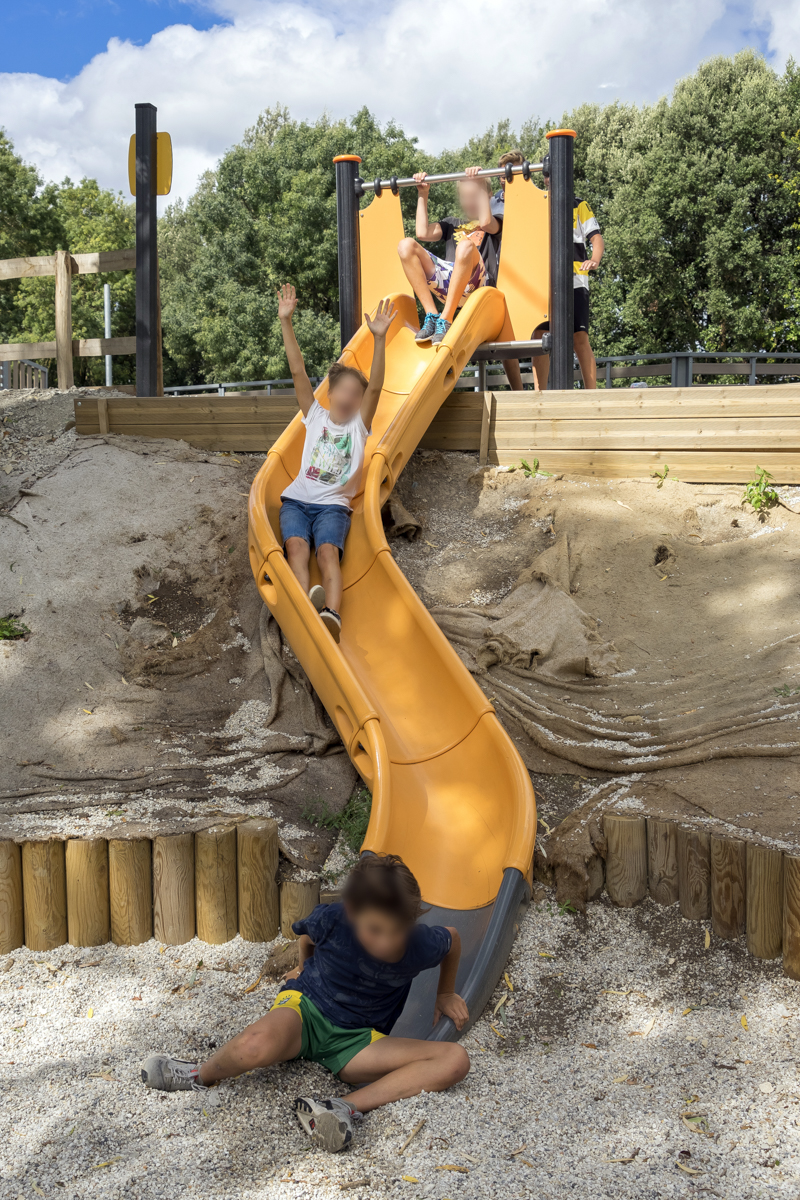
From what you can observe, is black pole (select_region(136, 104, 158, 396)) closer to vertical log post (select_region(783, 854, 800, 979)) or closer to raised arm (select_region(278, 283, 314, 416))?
raised arm (select_region(278, 283, 314, 416))

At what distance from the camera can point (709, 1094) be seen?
210 centimetres

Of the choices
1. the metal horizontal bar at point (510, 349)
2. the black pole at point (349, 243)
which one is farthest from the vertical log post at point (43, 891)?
the black pole at point (349, 243)

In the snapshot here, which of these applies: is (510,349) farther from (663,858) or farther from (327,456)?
(663,858)

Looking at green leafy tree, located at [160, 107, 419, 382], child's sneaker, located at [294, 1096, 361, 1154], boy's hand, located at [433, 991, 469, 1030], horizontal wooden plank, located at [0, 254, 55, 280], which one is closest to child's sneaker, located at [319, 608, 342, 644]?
boy's hand, located at [433, 991, 469, 1030]

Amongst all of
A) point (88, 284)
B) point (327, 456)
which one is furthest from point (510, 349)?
point (88, 284)

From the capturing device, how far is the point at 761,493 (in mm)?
5371

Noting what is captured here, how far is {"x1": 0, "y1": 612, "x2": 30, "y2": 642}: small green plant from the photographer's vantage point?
4562mm

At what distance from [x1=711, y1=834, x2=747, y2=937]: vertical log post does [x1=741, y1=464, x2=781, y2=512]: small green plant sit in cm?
317

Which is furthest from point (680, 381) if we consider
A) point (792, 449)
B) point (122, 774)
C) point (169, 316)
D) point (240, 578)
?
point (169, 316)

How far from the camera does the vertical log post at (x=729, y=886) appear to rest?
2684 millimetres

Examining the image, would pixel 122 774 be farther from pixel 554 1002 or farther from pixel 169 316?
pixel 169 316

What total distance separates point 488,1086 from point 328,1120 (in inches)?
18.0

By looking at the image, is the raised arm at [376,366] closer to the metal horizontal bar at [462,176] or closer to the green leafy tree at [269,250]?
the metal horizontal bar at [462,176]

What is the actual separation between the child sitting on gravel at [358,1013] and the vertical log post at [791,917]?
38.9 inches
